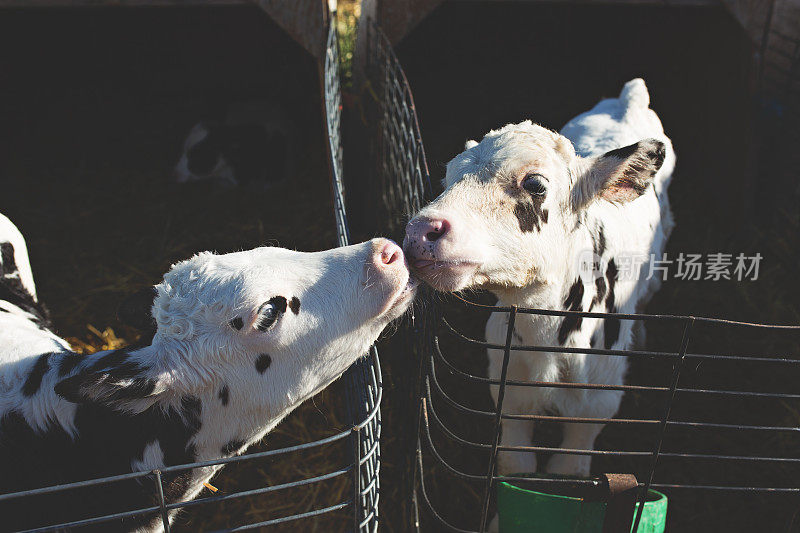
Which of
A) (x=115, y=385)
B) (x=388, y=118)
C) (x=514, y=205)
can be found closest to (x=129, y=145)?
(x=388, y=118)

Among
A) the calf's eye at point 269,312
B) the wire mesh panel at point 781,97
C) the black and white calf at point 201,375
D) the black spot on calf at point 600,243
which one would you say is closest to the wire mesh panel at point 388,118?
the black spot on calf at point 600,243

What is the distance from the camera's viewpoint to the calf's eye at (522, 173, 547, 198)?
2.37 metres

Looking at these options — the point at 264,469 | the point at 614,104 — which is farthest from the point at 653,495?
Result: the point at 614,104

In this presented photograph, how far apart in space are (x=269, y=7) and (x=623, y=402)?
373 cm

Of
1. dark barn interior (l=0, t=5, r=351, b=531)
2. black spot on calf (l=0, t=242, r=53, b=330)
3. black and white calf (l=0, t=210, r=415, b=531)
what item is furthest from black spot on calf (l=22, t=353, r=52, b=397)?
dark barn interior (l=0, t=5, r=351, b=531)

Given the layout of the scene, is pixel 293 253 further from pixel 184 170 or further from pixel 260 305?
pixel 184 170

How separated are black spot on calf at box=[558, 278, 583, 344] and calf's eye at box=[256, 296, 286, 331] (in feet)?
4.48

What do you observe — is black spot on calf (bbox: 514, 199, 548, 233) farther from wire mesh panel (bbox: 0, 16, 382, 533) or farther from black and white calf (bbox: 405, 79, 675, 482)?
wire mesh panel (bbox: 0, 16, 382, 533)

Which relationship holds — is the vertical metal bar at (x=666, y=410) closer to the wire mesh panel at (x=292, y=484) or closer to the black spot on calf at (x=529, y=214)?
the black spot on calf at (x=529, y=214)

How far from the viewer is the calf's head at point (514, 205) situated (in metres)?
2.12

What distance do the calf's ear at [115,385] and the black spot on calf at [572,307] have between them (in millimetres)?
1757

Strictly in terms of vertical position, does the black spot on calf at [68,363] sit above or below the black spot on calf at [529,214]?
below

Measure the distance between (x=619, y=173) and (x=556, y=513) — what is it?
1451 millimetres

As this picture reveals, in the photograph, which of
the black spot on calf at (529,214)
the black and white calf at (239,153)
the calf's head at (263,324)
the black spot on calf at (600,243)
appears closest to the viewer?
the calf's head at (263,324)
